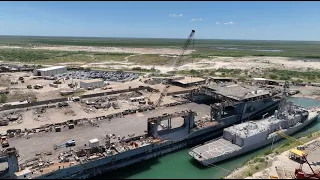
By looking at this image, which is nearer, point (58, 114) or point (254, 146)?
point (254, 146)

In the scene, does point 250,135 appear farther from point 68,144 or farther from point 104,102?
point 104,102

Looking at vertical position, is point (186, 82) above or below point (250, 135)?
above

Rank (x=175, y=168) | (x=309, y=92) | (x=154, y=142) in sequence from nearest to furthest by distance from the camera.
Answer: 1. (x=175, y=168)
2. (x=154, y=142)
3. (x=309, y=92)

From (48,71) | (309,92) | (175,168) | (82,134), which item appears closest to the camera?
(175,168)

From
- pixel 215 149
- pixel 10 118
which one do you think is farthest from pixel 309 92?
pixel 10 118

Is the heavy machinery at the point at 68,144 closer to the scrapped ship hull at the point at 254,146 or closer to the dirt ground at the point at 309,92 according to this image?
the scrapped ship hull at the point at 254,146

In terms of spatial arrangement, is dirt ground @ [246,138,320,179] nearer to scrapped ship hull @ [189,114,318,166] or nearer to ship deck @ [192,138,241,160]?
scrapped ship hull @ [189,114,318,166]

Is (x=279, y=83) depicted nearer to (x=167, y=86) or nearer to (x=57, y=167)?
(x=167, y=86)

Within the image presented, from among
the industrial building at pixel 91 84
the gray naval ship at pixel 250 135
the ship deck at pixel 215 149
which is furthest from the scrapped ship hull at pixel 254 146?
the industrial building at pixel 91 84
